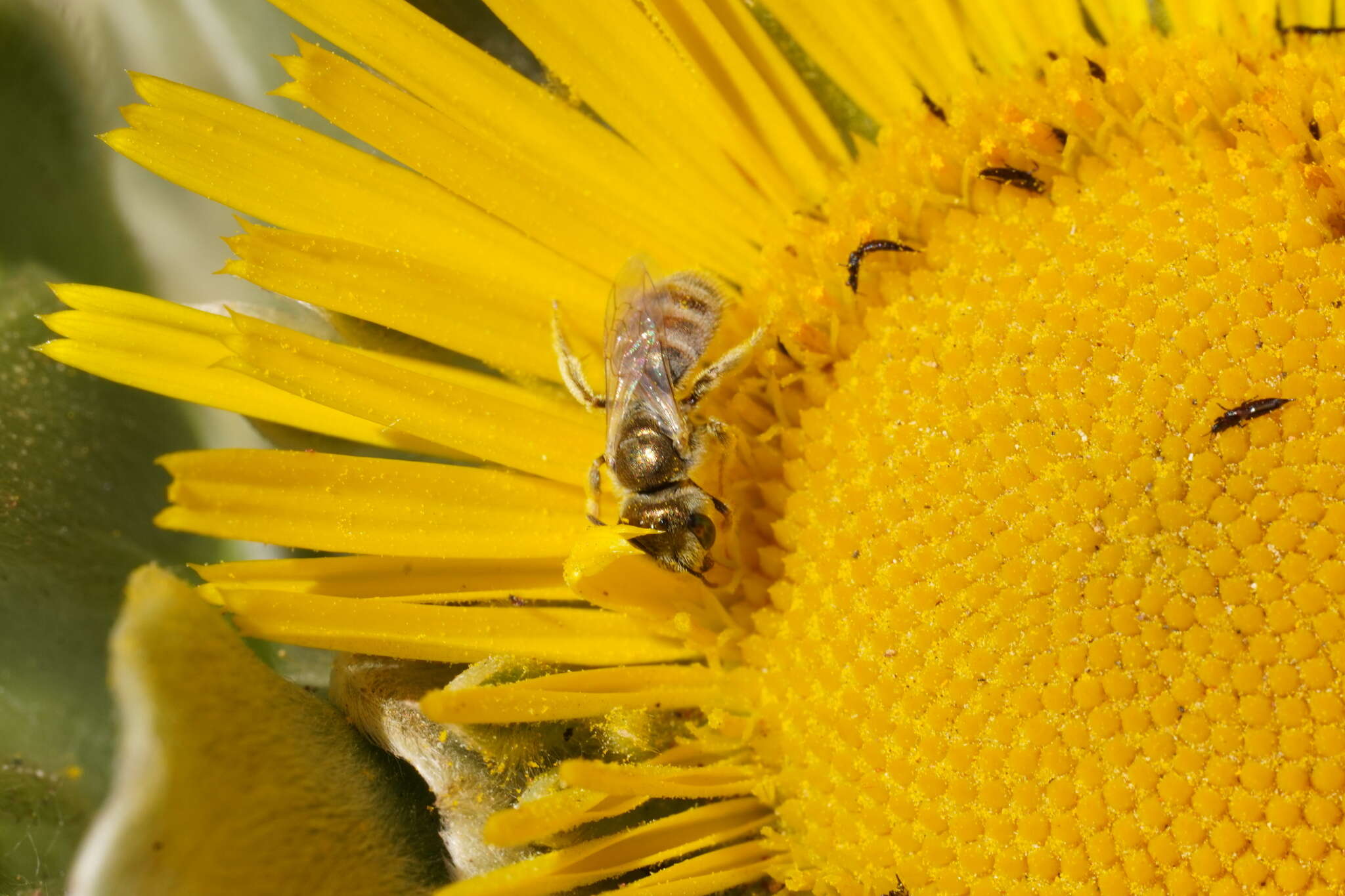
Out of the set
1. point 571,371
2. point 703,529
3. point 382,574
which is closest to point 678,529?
point 703,529

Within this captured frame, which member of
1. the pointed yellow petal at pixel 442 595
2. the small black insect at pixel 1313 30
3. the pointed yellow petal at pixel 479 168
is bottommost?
the pointed yellow petal at pixel 442 595

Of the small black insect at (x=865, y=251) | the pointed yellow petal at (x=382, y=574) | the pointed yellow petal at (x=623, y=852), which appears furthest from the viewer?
the small black insect at (x=865, y=251)

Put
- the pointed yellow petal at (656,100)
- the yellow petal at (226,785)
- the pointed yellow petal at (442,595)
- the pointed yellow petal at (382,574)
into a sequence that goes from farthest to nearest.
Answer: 1. the pointed yellow petal at (656,100)
2. the pointed yellow petal at (382,574)
3. the pointed yellow petal at (442,595)
4. the yellow petal at (226,785)

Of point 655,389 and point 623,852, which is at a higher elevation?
point 655,389

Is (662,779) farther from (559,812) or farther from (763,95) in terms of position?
(763,95)

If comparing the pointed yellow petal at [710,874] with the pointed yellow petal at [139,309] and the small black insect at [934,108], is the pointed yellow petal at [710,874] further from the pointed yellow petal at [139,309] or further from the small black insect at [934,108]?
the small black insect at [934,108]

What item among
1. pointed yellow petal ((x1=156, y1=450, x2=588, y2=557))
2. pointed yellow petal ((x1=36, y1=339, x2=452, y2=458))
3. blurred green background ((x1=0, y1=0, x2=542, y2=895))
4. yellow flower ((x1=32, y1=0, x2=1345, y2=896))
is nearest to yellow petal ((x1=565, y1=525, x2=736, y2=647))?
yellow flower ((x1=32, y1=0, x2=1345, y2=896))

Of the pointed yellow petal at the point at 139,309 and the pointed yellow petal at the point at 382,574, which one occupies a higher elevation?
the pointed yellow petal at the point at 139,309

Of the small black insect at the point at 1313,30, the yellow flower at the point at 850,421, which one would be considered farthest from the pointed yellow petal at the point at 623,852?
the small black insect at the point at 1313,30
